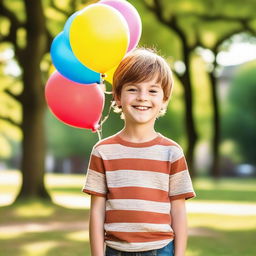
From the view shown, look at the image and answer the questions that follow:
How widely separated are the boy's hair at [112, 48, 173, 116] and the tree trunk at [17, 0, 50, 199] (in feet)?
38.5

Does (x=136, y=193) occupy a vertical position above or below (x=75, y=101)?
below

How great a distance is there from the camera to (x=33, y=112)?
15.0 metres

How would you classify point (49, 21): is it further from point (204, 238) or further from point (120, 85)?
point (120, 85)

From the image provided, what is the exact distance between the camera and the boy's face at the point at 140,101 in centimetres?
302

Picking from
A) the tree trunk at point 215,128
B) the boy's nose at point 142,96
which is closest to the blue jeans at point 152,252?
the boy's nose at point 142,96

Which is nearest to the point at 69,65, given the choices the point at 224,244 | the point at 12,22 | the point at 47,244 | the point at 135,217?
the point at 135,217

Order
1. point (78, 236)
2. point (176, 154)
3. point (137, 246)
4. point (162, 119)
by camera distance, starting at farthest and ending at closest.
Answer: point (162, 119) < point (78, 236) < point (176, 154) < point (137, 246)

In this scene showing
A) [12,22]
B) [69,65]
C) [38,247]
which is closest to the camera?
[69,65]

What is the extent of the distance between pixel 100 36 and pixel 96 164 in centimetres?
147

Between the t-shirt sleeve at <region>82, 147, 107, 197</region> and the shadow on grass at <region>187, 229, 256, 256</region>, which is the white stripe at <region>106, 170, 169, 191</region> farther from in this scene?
the shadow on grass at <region>187, 229, 256, 256</region>

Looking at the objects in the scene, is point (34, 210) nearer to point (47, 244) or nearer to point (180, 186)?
point (47, 244)

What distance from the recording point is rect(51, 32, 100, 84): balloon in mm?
4434

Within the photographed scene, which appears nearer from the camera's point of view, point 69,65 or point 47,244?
point 69,65

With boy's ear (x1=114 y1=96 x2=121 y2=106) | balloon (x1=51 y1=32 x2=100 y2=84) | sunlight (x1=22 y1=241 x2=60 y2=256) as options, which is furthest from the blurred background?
boy's ear (x1=114 y1=96 x2=121 y2=106)
